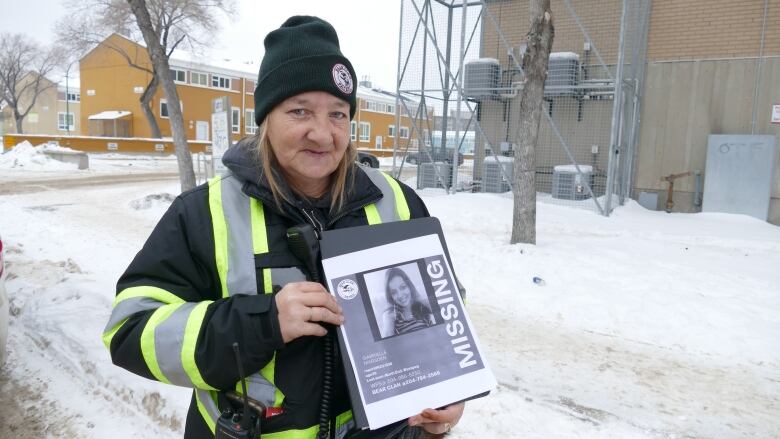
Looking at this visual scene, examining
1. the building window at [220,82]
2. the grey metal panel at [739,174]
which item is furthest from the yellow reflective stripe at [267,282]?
the building window at [220,82]

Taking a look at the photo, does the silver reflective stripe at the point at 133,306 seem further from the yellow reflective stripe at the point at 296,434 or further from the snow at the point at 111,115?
the snow at the point at 111,115

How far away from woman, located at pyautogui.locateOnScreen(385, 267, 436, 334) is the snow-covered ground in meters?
2.07

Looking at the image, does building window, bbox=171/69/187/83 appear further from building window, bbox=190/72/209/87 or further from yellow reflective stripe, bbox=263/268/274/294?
yellow reflective stripe, bbox=263/268/274/294

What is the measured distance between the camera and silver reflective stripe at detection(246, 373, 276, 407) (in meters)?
1.47

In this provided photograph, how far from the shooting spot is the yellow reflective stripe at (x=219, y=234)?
149cm

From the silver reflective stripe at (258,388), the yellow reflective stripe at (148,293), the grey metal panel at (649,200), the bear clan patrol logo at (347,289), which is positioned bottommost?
the grey metal panel at (649,200)

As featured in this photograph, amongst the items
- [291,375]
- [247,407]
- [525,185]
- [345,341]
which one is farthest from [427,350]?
[525,185]

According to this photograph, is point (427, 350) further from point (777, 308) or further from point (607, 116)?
point (607, 116)

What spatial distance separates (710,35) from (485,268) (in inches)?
375

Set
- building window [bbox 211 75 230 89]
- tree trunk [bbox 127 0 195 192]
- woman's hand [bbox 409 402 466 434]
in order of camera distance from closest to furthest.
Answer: woman's hand [bbox 409 402 466 434]
tree trunk [bbox 127 0 195 192]
building window [bbox 211 75 230 89]

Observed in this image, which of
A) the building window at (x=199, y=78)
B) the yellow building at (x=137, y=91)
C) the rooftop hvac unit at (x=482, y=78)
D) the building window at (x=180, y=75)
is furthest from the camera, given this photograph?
the building window at (x=199, y=78)

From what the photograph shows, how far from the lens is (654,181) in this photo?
13.9 metres

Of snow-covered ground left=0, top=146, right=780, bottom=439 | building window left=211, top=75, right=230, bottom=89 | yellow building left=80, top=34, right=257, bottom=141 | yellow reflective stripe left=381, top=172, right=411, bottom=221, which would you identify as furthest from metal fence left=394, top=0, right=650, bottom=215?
building window left=211, top=75, right=230, bottom=89

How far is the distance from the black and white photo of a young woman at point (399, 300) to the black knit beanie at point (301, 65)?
54cm
